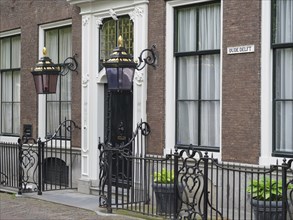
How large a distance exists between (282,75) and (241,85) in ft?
2.54

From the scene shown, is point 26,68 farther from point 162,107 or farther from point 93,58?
point 162,107

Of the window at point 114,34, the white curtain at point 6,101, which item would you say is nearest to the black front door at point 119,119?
the window at point 114,34

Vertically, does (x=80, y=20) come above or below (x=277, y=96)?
above

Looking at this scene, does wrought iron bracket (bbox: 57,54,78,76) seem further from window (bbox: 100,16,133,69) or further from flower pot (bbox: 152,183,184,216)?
flower pot (bbox: 152,183,184,216)

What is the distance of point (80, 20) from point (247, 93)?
18.3 feet

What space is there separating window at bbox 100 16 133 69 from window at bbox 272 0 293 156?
398 centimetres

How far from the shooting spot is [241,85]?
10.4m

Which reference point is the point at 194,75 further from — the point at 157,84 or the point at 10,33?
the point at 10,33

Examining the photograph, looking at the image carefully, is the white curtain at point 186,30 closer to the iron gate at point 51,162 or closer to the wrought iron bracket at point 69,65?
the wrought iron bracket at point 69,65

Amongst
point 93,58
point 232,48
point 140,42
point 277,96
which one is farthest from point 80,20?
point 277,96

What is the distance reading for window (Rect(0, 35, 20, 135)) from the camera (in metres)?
17.0

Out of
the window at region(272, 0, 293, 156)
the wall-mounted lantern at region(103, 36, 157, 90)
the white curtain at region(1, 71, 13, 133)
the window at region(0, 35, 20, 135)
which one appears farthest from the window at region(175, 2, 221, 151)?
the white curtain at region(1, 71, 13, 133)

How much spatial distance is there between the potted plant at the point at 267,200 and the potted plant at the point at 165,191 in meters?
1.74

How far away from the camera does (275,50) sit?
1001cm
